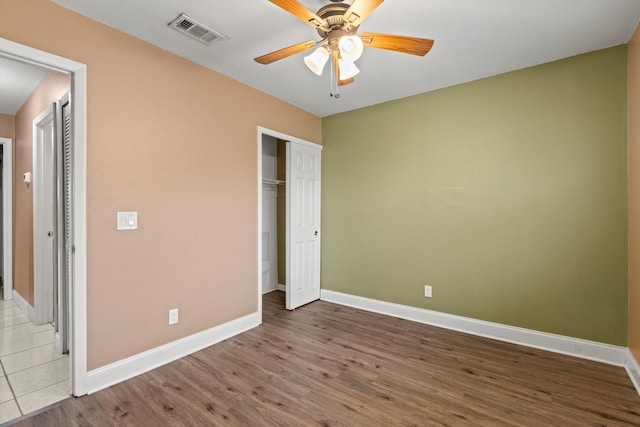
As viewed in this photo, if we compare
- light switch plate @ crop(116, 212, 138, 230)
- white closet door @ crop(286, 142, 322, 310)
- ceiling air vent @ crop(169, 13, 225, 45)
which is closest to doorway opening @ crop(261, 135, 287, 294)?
white closet door @ crop(286, 142, 322, 310)

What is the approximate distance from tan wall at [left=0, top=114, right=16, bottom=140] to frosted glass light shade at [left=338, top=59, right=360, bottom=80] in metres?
4.85

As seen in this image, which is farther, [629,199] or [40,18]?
[629,199]

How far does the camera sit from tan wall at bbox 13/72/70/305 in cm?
337

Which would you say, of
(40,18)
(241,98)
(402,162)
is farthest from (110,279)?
(402,162)

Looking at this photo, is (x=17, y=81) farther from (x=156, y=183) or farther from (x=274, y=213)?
(x=274, y=213)

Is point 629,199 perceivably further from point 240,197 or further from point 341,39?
point 240,197

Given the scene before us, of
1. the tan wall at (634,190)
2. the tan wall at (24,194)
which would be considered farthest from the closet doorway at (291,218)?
the tan wall at (634,190)

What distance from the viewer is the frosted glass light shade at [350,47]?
5.85 feet

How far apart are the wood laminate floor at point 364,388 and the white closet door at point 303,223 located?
0.98 metres

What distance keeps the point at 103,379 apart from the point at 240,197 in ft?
6.03

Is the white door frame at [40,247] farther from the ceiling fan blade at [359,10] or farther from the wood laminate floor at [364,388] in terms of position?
the ceiling fan blade at [359,10]

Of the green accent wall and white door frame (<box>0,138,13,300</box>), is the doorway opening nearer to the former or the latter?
the green accent wall

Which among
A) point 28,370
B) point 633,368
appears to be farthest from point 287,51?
point 633,368

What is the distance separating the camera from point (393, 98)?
12.0ft
